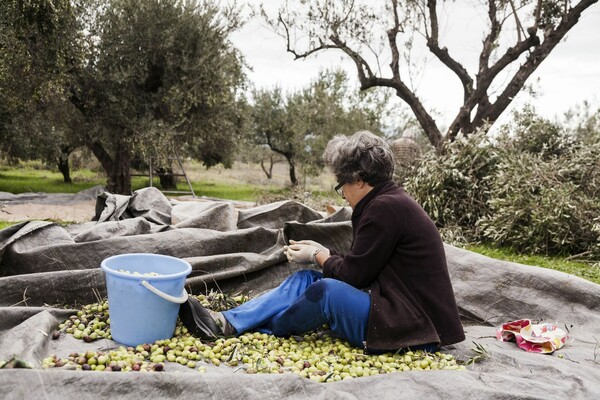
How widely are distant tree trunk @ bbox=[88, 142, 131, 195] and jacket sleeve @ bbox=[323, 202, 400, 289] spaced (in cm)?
1100

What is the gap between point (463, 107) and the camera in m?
12.0

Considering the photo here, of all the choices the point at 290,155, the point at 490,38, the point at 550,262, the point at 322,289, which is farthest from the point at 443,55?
the point at 322,289

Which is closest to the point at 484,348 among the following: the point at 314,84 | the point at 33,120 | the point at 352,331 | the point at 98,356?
the point at 352,331

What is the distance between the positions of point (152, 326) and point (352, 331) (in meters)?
1.06

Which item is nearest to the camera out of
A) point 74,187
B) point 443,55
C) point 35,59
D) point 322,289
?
point 322,289

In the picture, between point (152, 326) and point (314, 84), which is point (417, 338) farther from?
point (314, 84)

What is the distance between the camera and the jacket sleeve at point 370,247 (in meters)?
2.74

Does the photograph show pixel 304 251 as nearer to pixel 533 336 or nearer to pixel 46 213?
pixel 533 336

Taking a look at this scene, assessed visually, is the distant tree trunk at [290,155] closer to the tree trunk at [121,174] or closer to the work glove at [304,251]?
the tree trunk at [121,174]

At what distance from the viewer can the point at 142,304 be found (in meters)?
2.78

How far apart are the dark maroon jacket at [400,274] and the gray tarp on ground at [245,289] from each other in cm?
28

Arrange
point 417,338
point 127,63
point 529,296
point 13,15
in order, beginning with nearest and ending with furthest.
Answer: point 417,338 < point 529,296 < point 13,15 < point 127,63

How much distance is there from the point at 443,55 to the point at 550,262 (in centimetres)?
737

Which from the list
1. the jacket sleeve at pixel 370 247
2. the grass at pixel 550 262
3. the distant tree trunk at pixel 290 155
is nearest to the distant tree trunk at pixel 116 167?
the grass at pixel 550 262
